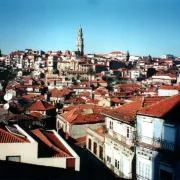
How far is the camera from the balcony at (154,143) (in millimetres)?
16873

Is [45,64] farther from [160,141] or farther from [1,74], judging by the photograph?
[160,141]

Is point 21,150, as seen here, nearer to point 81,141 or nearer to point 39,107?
point 81,141

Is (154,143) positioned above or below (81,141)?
Answer: above

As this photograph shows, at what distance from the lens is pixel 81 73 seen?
138 meters

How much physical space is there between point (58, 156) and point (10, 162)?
3101 mm

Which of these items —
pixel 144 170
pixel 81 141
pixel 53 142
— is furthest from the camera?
pixel 81 141

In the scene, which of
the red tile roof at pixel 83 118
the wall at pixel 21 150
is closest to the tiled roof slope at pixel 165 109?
the wall at pixel 21 150

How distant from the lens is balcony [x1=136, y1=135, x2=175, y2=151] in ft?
55.4

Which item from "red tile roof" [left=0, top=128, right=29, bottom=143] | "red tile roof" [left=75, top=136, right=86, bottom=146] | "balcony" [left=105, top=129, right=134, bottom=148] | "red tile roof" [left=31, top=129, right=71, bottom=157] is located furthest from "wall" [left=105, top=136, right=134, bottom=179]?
"red tile roof" [left=75, top=136, right=86, bottom=146]

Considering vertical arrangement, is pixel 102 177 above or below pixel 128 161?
below

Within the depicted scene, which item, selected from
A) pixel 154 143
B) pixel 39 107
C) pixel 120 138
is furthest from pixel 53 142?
pixel 39 107

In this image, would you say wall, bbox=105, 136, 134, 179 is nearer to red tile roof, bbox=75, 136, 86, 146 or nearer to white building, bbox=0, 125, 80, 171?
white building, bbox=0, 125, 80, 171

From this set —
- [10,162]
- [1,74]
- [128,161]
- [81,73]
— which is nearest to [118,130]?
[128,161]

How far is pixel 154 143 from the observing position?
17891 millimetres
